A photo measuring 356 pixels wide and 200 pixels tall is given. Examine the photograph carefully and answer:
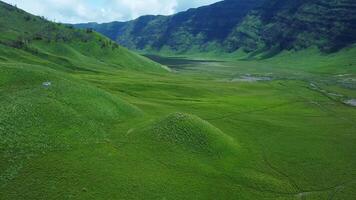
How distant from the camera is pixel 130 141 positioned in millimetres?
64938

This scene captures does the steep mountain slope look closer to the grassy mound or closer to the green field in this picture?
the green field

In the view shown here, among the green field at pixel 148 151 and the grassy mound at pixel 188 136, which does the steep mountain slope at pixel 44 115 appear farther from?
the grassy mound at pixel 188 136

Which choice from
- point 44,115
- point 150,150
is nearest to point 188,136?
point 150,150

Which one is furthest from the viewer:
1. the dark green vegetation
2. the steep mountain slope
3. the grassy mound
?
the grassy mound

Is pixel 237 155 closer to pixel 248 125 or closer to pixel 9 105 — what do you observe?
pixel 248 125

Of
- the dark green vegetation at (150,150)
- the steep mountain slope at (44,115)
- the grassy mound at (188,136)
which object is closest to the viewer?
the dark green vegetation at (150,150)

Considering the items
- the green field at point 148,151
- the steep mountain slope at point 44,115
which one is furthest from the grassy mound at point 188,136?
the steep mountain slope at point 44,115

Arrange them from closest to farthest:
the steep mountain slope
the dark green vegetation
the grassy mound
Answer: the dark green vegetation < the steep mountain slope < the grassy mound

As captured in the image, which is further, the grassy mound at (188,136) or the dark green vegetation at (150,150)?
the grassy mound at (188,136)

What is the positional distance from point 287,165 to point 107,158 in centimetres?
3035

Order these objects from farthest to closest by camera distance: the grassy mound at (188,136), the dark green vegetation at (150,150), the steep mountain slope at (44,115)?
the grassy mound at (188,136) → the steep mountain slope at (44,115) → the dark green vegetation at (150,150)

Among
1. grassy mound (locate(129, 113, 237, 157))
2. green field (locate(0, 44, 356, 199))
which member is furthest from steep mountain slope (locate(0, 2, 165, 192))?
grassy mound (locate(129, 113, 237, 157))

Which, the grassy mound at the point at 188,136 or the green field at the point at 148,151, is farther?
the grassy mound at the point at 188,136

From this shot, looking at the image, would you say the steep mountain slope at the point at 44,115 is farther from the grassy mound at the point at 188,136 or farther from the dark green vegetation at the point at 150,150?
the grassy mound at the point at 188,136
